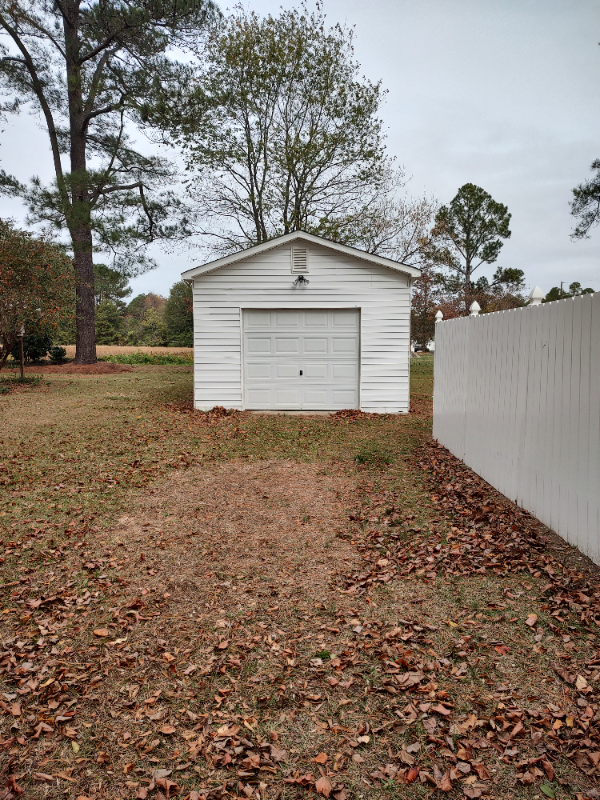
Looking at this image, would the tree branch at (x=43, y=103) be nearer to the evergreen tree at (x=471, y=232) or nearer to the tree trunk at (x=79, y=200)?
the tree trunk at (x=79, y=200)

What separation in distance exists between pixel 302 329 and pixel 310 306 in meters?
0.54

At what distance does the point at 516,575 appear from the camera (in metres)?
4.09

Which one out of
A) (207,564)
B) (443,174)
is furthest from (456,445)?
(443,174)

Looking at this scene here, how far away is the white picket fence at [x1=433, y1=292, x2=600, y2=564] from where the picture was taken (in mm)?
3998

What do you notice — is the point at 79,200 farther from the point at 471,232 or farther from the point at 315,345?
the point at 471,232

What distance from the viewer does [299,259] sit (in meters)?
12.0

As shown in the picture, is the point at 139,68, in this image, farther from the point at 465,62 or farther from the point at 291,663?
the point at 291,663

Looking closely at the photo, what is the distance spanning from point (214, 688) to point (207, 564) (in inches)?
62.3

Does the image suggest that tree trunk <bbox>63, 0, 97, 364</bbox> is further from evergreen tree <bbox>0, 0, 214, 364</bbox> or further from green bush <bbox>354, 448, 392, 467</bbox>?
green bush <bbox>354, 448, 392, 467</bbox>

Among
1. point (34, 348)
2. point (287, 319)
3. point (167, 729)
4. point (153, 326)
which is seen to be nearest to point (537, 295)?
point (167, 729)

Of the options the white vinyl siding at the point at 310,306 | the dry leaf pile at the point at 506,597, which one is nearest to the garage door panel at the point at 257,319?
the white vinyl siding at the point at 310,306

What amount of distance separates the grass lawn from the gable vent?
6.40m

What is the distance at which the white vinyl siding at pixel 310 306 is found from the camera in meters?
12.0

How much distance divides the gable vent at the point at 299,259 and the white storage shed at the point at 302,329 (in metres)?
0.02
